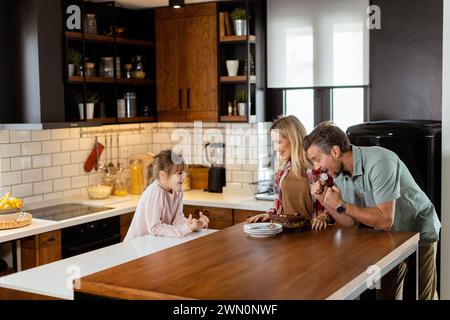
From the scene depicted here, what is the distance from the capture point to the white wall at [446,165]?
14.2ft

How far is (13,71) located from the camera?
190 inches

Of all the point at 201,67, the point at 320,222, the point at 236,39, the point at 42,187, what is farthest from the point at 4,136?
the point at 320,222

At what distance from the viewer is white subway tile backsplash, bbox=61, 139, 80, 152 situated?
537 cm

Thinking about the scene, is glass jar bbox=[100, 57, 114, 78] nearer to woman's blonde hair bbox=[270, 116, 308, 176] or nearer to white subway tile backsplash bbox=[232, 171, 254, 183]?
white subway tile backsplash bbox=[232, 171, 254, 183]

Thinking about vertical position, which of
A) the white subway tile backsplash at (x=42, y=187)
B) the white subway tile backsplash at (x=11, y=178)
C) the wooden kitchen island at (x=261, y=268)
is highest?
the white subway tile backsplash at (x=11, y=178)

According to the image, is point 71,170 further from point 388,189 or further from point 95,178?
point 388,189

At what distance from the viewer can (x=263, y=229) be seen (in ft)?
10.5

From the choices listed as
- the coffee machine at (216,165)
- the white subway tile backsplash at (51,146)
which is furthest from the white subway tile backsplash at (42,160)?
the coffee machine at (216,165)

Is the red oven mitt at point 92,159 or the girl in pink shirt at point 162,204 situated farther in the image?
the red oven mitt at point 92,159

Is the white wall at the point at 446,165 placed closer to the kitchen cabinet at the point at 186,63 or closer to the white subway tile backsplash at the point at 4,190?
the kitchen cabinet at the point at 186,63

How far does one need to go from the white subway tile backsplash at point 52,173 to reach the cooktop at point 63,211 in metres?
0.30

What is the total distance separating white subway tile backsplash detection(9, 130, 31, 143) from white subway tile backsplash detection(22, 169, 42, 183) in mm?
257

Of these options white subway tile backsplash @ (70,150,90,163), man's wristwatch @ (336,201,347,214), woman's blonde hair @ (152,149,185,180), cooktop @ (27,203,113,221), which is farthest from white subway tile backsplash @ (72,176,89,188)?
man's wristwatch @ (336,201,347,214)
